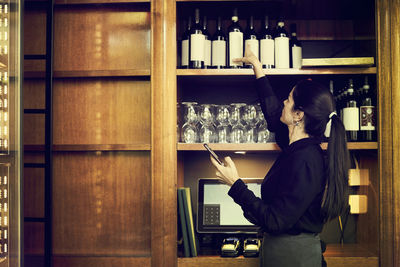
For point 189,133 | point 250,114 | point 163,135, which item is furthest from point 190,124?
point 250,114

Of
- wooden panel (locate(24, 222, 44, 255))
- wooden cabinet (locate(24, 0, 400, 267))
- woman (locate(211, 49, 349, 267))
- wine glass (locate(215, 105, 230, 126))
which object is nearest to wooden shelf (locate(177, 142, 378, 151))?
wooden cabinet (locate(24, 0, 400, 267))

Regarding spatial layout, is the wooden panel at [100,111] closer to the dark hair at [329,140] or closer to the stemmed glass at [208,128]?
the stemmed glass at [208,128]

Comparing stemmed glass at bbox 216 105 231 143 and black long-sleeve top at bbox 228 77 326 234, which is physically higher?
stemmed glass at bbox 216 105 231 143

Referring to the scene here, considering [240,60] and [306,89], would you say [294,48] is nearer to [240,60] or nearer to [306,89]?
[240,60]

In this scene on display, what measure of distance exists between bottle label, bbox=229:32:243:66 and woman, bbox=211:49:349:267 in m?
0.42

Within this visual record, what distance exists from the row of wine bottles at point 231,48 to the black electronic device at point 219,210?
66cm

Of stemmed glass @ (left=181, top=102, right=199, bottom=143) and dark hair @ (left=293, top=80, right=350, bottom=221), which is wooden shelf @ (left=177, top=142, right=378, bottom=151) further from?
dark hair @ (left=293, top=80, right=350, bottom=221)

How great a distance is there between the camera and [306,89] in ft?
5.64

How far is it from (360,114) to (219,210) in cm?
→ 88

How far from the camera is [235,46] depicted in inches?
81.8

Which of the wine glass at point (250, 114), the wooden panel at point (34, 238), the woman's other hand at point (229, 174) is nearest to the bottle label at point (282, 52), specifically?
the wine glass at point (250, 114)

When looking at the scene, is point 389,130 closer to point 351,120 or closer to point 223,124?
point 351,120

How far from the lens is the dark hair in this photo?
166 cm

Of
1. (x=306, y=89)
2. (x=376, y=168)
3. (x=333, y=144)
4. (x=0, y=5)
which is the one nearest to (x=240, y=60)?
(x=306, y=89)
